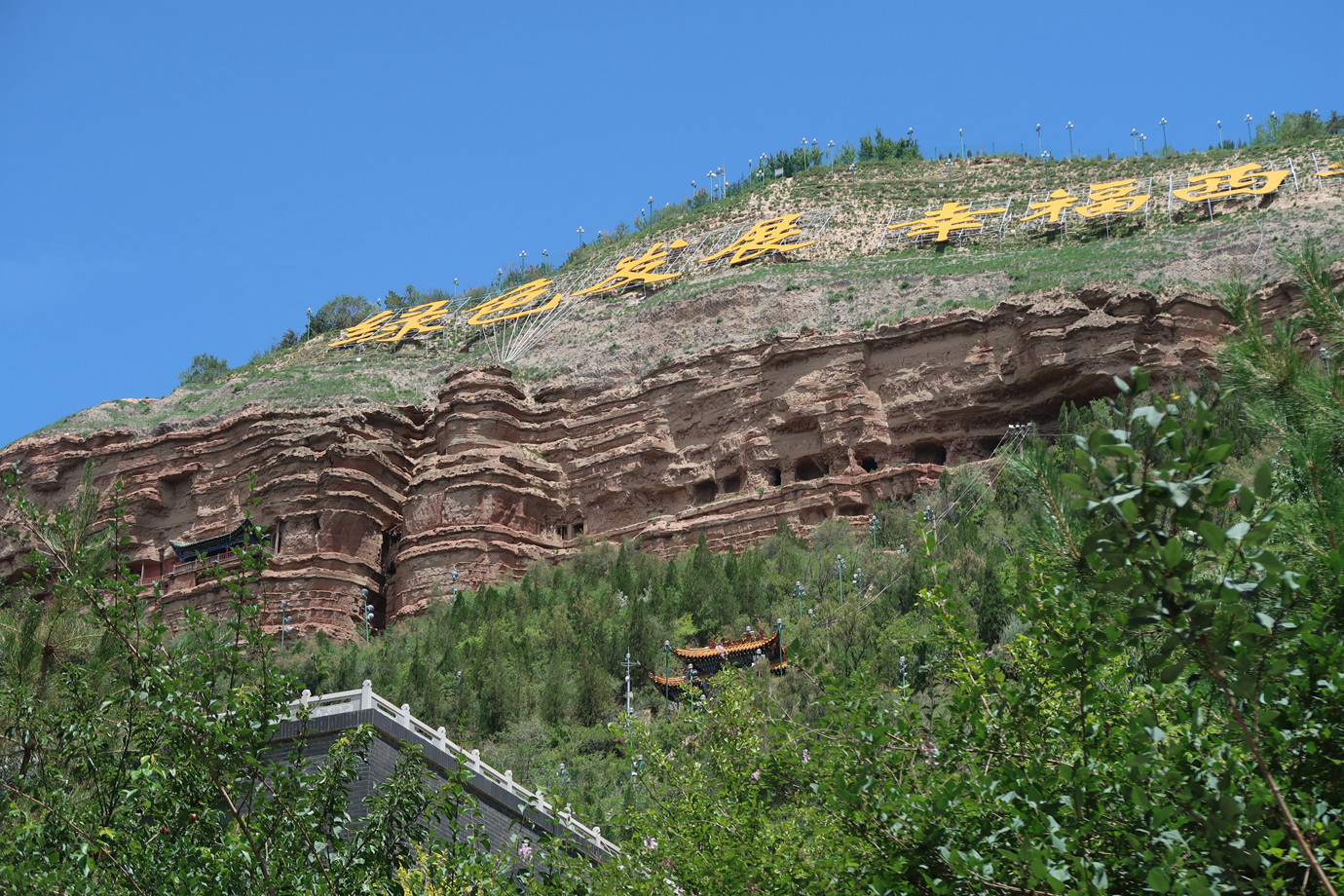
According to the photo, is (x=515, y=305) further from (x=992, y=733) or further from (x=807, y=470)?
(x=992, y=733)

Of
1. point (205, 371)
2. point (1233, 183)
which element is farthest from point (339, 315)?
point (1233, 183)

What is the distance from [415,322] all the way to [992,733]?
67.9 m

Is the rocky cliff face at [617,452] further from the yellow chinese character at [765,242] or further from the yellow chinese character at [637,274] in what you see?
the yellow chinese character at [765,242]

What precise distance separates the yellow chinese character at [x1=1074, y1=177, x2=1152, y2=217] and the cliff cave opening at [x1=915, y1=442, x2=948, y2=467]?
58.3 feet

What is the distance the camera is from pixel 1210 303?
50812mm

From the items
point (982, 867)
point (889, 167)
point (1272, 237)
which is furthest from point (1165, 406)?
point (889, 167)

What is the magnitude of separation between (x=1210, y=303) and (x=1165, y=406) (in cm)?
4634

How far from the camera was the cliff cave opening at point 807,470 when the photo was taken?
2100 inches

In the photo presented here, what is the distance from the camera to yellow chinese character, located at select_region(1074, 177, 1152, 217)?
64625mm

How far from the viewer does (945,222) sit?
228ft

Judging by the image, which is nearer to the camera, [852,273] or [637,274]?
[852,273]

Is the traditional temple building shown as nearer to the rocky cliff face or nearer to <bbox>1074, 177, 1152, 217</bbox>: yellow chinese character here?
the rocky cliff face

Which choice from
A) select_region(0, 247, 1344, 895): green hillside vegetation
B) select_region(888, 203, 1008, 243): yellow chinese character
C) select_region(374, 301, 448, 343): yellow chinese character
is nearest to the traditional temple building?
select_region(0, 247, 1344, 895): green hillside vegetation

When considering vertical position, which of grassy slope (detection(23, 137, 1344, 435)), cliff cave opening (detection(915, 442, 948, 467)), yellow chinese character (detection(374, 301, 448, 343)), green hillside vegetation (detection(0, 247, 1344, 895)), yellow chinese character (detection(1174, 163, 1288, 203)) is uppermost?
yellow chinese character (detection(374, 301, 448, 343))
